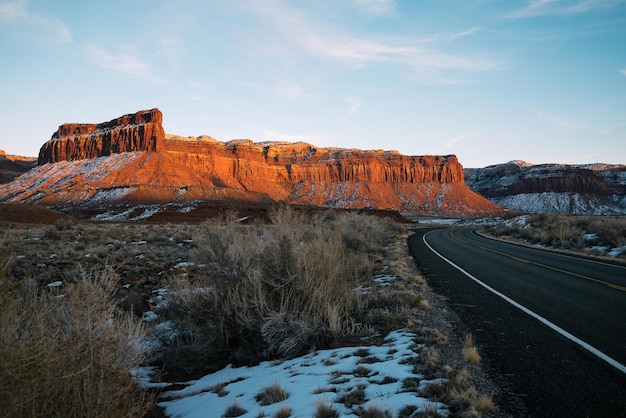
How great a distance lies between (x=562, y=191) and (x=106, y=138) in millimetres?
136341

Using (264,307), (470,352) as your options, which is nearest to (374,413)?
(470,352)

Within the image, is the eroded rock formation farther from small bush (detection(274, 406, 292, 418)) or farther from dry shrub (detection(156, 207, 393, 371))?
small bush (detection(274, 406, 292, 418))

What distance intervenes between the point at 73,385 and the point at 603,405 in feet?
13.6

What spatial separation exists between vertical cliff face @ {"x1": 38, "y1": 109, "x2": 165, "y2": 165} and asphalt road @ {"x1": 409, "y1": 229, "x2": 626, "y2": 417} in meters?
87.2

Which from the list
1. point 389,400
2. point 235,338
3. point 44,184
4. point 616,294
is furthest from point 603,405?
point 44,184

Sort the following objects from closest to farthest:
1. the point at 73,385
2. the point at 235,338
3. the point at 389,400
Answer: the point at 73,385 < the point at 389,400 < the point at 235,338

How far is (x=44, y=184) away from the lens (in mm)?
79812

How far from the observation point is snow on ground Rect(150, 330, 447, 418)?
3.54 meters

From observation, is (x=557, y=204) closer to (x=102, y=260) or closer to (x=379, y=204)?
(x=379, y=204)

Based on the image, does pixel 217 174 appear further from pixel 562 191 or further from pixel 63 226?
pixel 562 191

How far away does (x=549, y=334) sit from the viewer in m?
5.00

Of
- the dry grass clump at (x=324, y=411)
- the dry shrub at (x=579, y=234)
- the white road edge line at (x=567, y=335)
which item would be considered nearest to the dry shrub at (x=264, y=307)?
the dry grass clump at (x=324, y=411)

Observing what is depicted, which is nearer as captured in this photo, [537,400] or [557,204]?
[537,400]

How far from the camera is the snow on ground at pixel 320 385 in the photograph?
3.54 metres
